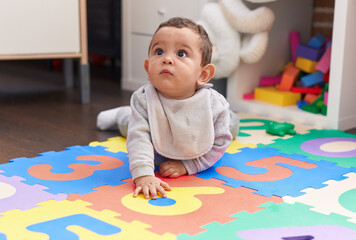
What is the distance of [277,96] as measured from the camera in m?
1.86

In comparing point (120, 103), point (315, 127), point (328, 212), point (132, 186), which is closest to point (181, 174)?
point (132, 186)

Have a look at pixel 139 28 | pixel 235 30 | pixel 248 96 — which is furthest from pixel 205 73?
pixel 139 28

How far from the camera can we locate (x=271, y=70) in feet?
6.70

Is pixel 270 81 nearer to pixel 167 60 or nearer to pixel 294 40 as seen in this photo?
pixel 294 40

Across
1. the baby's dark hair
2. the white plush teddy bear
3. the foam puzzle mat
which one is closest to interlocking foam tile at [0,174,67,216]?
the foam puzzle mat

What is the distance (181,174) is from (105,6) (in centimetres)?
171

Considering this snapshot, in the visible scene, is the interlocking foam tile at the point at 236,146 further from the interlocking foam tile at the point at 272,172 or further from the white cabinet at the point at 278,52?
the white cabinet at the point at 278,52

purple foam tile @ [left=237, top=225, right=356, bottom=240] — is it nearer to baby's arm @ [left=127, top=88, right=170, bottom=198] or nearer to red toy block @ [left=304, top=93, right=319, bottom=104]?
baby's arm @ [left=127, top=88, right=170, bottom=198]

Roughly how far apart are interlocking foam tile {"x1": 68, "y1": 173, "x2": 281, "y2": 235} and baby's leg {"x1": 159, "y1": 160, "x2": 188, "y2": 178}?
2 centimetres

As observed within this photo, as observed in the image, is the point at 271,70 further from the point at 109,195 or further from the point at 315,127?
the point at 109,195

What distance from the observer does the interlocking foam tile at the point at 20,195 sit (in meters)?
0.95

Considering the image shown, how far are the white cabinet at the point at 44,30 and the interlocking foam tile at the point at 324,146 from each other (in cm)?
85

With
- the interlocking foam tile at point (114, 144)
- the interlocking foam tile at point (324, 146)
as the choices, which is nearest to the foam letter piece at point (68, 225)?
the interlocking foam tile at point (114, 144)

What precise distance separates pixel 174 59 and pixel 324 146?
57 cm
